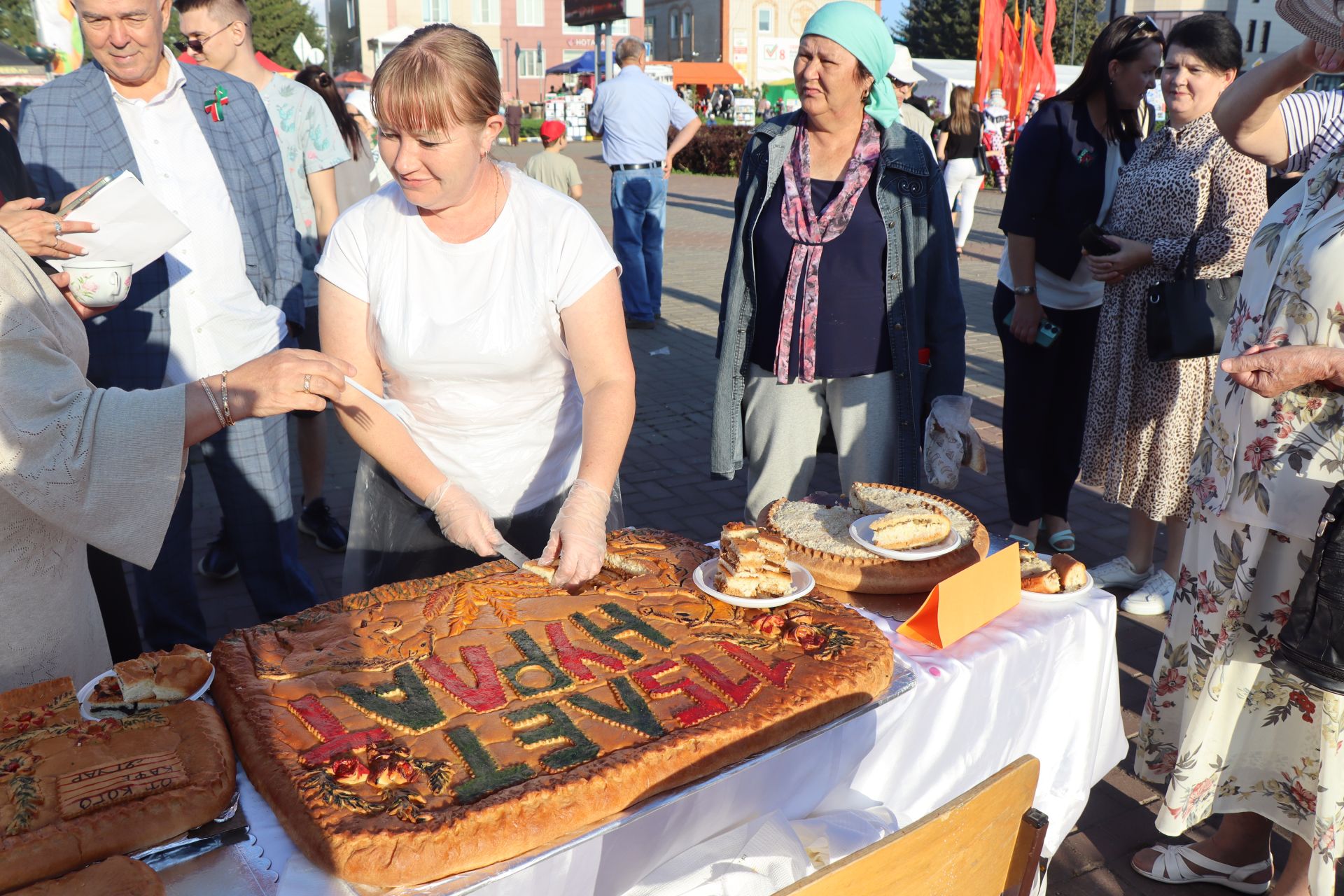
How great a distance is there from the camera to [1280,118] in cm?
275

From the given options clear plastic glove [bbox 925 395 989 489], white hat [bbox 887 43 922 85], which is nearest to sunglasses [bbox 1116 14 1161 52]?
clear plastic glove [bbox 925 395 989 489]

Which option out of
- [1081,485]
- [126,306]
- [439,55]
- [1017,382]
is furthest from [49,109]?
[1081,485]

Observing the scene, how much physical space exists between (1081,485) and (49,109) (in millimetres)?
4887

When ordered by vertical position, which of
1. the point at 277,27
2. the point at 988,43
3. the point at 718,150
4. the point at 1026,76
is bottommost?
the point at 718,150

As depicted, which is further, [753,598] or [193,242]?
[193,242]

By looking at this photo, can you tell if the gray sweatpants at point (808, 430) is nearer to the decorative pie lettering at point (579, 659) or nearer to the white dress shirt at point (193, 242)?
the decorative pie lettering at point (579, 659)

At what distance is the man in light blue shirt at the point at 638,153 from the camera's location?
814cm

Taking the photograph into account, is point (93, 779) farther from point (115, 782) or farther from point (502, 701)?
point (502, 701)

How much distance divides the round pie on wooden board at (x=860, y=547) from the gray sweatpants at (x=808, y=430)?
29.1 inches

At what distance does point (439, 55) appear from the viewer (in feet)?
6.49

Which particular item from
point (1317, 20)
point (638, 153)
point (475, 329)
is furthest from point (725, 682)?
point (638, 153)

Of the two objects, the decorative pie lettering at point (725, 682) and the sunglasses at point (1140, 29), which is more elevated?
the sunglasses at point (1140, 29)

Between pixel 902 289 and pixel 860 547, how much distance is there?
1.17m

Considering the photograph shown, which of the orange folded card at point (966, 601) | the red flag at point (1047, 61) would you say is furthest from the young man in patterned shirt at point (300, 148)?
the red flag at point (1047, 61)
